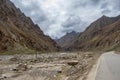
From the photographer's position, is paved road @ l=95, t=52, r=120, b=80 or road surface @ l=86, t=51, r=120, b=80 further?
road surface @ l=86, t=51, r=120, b=80

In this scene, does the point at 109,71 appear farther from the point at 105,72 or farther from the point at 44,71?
the point at 44,71

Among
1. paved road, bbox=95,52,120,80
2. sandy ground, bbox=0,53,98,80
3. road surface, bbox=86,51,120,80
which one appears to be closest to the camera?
paved road, bbox=95,52,120,80

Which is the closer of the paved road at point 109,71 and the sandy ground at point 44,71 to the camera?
the paved road at point 109,71

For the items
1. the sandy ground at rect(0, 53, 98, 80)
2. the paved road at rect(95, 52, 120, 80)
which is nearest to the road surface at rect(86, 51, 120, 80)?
the paved road at rect(95, 52, 120, 80)

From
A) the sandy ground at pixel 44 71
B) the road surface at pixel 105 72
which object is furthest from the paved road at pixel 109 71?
the sandy ground at pixel 44 71

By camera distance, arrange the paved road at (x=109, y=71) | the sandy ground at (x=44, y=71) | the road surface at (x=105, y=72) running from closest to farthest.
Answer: the paved road at (x=109, y=71), the road surface at (x=105, y=72), the sandy ground at (x=44, y=71)

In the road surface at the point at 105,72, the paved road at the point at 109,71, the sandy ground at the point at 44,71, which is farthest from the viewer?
the sandy ground at the point at 44,71

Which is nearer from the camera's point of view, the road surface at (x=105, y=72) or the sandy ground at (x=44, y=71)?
the road surface at (x=105, y=72)

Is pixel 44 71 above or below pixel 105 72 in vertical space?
above

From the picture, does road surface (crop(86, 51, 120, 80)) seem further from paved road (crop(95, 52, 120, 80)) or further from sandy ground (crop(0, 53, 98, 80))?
sandy ground (crop(0, 53, 98, 80))

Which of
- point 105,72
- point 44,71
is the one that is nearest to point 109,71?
point 105,72

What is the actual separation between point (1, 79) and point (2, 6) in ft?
490

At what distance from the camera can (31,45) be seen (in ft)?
526

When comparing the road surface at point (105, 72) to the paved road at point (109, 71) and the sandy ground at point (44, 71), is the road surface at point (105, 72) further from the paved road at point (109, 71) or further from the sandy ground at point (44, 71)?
the sandy ground at point (44, 71)
